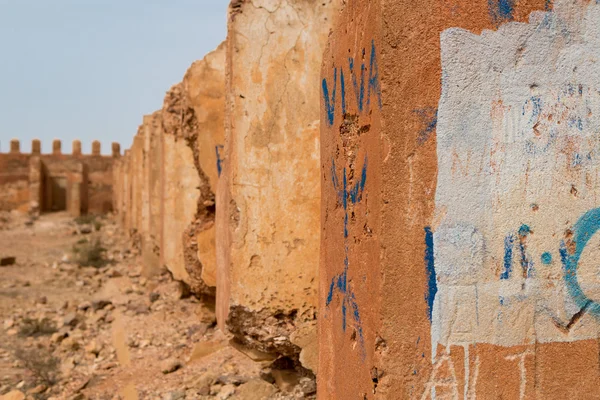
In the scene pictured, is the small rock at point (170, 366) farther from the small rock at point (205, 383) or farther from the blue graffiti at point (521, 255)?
the blue graffiti at point (521, 255)

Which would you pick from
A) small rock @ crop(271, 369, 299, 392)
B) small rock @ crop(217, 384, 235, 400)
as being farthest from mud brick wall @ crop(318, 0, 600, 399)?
small rock @ crop(217, 384, 235, 400)

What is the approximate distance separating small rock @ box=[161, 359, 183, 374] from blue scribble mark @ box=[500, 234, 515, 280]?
300cm

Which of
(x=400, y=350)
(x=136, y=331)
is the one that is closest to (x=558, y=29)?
(x=400, y=350)

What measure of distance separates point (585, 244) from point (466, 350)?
0.47 meters

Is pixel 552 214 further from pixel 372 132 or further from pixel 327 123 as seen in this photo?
pixel 327 123

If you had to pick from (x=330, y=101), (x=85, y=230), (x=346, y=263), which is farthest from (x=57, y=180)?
(x=346, y=263)

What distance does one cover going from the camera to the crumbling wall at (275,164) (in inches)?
110

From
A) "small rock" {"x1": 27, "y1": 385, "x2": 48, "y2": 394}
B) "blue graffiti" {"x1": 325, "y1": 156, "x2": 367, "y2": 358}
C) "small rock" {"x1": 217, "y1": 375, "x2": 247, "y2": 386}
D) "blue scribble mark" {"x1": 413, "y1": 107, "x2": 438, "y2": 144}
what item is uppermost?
"blue scribble mark" {"x1": 413, "y1": 107, "x2": 438, "y2": 144}

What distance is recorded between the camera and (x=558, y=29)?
1.63 m

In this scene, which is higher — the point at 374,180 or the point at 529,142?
the point at 529,142

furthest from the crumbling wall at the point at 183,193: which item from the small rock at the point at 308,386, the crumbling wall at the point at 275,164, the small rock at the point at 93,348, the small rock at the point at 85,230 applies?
the small rock at the point at 85,230

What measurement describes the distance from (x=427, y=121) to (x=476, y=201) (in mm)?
256

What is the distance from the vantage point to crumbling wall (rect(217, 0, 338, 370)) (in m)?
2.79

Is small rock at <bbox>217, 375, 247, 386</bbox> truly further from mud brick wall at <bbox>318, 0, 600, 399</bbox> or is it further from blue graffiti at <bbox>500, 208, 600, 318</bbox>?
blue graffiti at <bbox>500, 208, 600, 318</bbox>
